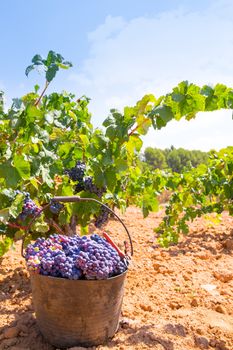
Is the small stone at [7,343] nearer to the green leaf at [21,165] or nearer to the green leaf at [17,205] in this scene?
the green leaf at [17,205]

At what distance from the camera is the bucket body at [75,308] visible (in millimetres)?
2225

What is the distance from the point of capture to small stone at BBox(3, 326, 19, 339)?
8.08 ft

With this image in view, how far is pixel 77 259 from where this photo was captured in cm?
226

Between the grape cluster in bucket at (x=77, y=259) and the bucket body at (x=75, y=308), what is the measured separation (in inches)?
2.0

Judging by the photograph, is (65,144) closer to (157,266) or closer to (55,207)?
(55,207)

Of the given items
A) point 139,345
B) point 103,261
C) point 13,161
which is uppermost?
point 13,161

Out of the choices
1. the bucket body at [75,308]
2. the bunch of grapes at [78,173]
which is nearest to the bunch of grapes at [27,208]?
the bunch of grapes at [78,173]

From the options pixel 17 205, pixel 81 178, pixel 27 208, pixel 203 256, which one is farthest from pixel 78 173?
pixel 203 256

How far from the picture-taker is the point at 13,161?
2.66m

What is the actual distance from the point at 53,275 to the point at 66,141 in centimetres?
154

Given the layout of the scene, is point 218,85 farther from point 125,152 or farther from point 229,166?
point 229,166

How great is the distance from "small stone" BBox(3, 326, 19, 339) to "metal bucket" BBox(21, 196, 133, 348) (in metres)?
0.22

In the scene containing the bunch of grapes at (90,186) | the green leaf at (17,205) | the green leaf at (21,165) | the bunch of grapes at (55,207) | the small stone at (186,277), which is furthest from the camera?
the small stone at (186,277)

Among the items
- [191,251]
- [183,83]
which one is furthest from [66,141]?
[191,251]
